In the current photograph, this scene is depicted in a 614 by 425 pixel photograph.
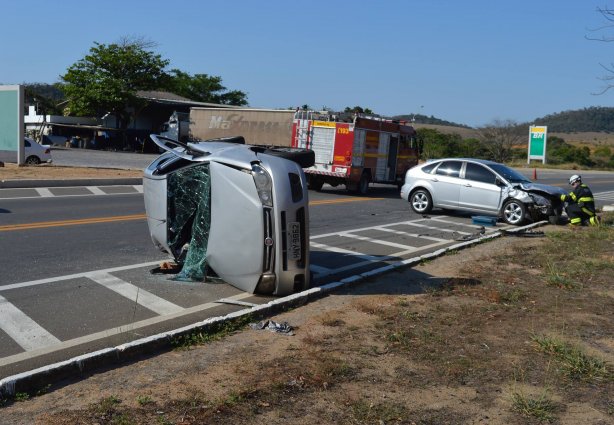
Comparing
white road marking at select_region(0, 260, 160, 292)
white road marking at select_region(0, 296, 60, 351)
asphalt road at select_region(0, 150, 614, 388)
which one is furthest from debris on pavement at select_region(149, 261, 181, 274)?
white road marking at select_region(0, 296, 60, 351)

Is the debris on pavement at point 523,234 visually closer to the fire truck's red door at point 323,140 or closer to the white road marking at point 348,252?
the white road marking at point 348,252

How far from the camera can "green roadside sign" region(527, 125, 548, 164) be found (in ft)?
217

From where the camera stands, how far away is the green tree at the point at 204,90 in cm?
8056

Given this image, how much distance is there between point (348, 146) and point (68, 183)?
9204 mm

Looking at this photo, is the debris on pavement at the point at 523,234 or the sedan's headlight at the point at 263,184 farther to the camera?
the debris on pavement at the point at 523,234

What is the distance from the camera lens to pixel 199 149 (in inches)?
328

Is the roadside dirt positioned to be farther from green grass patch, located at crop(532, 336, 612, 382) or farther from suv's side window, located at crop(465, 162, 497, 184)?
green grass patch, located at crop(532, 336, 612, 382)

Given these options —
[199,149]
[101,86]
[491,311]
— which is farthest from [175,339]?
[101,86]

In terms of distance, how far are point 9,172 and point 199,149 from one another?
1752cm

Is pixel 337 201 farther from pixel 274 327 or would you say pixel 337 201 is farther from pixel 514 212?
pixel 274 327

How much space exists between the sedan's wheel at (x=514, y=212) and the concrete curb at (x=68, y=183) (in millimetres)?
12337

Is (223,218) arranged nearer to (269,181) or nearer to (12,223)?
(269,181)

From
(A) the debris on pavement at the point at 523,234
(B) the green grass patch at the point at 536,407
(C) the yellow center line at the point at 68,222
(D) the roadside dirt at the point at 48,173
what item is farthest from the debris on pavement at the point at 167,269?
(D) the roadside dirt at the point at 48,173

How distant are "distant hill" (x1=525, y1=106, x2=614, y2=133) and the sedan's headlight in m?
155
